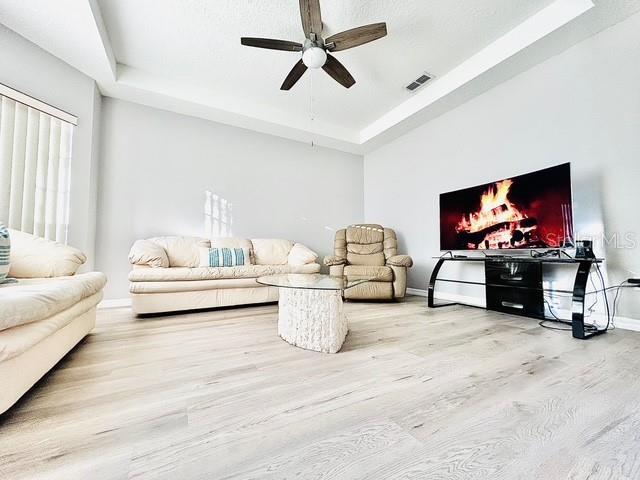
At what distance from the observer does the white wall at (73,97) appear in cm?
232

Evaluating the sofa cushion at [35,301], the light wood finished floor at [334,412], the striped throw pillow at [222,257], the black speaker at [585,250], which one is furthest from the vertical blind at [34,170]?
the black speaker at [585,250]

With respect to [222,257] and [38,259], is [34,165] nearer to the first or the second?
[38,259]

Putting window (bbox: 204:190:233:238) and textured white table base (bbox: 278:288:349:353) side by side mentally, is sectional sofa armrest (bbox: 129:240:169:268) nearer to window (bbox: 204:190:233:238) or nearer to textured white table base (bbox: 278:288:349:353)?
window (bbox: 204:190:233:238)

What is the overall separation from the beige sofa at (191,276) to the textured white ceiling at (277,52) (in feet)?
5.81

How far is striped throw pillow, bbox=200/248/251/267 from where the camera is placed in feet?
10.1

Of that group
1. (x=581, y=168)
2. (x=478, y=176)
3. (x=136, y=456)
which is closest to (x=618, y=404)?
(x=136, y=456)

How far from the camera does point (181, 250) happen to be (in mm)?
3246

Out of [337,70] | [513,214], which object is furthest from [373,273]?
[337,70]

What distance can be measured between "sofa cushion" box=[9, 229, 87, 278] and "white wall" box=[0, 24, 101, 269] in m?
1.09

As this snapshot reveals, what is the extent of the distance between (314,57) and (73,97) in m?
2.50

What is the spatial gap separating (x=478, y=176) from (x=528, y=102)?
2.74ft

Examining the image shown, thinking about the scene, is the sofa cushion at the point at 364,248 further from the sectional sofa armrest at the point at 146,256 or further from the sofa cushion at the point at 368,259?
the sectional sofa armrest at the point at 146,256

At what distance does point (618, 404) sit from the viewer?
1070mm

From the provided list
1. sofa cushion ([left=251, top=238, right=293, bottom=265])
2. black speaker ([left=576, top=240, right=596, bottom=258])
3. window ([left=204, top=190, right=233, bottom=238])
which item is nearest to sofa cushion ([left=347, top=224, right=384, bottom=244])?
sofa cushion ([left=251, top=238, right=293, bottom=265])
